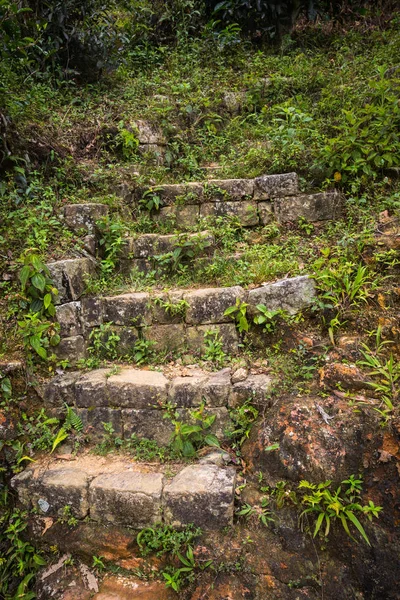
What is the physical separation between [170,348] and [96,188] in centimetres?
230

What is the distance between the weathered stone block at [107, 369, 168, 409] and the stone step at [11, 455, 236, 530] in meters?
0.48

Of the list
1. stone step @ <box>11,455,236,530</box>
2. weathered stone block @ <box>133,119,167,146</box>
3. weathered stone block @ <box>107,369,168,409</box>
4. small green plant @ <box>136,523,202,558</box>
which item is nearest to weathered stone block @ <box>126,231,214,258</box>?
weathered stone block @ <box>107,369,168,409</box>

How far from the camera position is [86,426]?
3.15 meters

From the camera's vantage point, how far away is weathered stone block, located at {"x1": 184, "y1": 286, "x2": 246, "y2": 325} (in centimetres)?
343

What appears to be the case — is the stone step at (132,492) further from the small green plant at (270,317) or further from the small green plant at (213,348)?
the small green plant at (270,317)

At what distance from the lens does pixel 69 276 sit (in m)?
3.52

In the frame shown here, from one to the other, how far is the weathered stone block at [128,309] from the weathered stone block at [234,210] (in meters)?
1.45

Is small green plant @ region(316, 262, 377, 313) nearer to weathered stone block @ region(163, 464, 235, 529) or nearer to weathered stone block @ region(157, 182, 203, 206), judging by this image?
weathered stone block @ region(163, 464, 235, 529)

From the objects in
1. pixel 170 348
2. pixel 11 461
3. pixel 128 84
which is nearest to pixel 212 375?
Result: pixel 170 348

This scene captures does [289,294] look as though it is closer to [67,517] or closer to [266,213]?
[266,213]

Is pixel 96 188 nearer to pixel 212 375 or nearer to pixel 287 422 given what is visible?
pixel 212 375

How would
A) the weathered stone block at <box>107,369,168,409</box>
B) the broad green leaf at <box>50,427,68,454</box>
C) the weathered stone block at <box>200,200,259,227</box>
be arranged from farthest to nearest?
the weathered stone block at <box>200,200,259,227</box> → the weathered stone block at <box>107,369,168,409</box> → the broad green leaf at <box>50,427,68,454</box>

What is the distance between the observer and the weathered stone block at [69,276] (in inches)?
136

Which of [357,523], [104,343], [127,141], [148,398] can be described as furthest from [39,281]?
[357,523]
